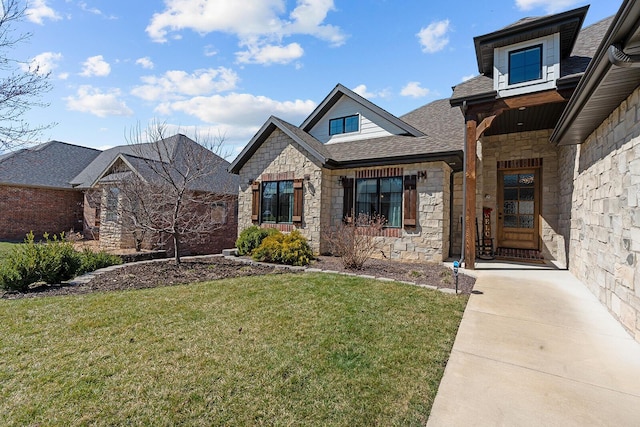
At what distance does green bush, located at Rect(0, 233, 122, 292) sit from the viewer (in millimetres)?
5625

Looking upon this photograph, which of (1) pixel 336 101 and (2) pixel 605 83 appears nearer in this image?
(2) pixel 605 83

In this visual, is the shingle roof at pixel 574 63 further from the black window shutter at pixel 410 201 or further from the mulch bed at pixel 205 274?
the mulch bed at pixel 205 274

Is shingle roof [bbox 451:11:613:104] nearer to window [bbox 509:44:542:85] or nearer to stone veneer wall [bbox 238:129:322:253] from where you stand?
window [bbox 509:44:542:85]

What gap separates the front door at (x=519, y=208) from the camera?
950 centimetres

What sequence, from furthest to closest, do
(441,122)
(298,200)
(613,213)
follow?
1. (441,122)
2. (298,200)
3. (613,213)

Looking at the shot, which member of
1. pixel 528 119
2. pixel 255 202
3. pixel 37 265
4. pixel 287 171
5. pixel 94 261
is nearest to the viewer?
pixel 37 265

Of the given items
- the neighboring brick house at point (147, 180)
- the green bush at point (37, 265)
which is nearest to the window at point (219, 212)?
the neighboring brick house at point (147, 180)

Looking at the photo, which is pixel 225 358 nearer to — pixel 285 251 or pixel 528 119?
pixel 285 251

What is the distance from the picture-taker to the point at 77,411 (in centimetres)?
226

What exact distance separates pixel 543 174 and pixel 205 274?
10.6 meters

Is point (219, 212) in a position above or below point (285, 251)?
above

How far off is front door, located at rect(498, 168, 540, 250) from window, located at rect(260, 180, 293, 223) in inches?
296

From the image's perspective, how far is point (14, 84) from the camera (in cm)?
751

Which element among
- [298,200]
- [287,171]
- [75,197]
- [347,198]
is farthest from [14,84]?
[75,197]
